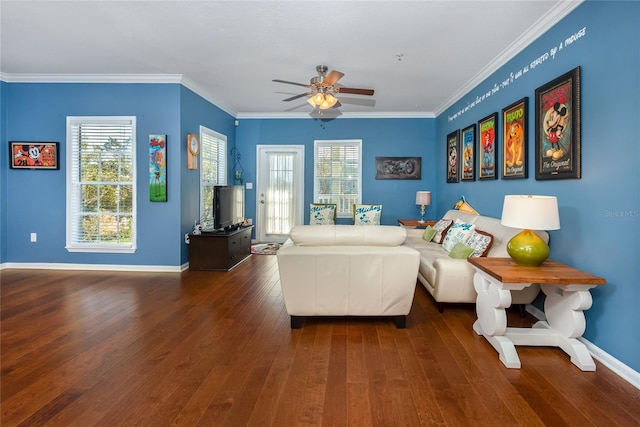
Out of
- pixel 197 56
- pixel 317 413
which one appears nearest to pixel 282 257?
pixel 317 413

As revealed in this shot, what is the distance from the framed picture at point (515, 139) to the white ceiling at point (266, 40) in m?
0.62

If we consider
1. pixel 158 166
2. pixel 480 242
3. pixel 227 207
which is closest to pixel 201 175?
pixel 227 207

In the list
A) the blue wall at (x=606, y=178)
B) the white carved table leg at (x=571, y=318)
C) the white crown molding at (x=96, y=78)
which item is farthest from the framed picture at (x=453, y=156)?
the white crown molding at (x=96, y=78)

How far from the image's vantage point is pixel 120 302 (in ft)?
11.5

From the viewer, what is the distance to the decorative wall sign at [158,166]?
15.4 feet

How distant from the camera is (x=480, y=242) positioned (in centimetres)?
347

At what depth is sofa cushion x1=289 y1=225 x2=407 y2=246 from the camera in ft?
9.33

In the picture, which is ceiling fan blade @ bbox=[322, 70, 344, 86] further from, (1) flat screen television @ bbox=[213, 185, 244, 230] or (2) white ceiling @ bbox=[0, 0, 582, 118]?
(1) flat screen television @ bbox=[213, 185, 244, 230]

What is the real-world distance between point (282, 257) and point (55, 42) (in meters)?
3.52

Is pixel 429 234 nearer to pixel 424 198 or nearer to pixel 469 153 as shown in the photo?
pixel 469 153

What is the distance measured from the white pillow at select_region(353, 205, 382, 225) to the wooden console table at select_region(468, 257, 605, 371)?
3.69 m

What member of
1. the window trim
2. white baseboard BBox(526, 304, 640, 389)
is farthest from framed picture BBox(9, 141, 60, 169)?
white baseboard BBox(526, 304, 640, 389)

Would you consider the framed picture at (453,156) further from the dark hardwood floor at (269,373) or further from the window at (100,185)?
the window at (100,185)

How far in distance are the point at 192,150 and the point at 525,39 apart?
14.2ft
